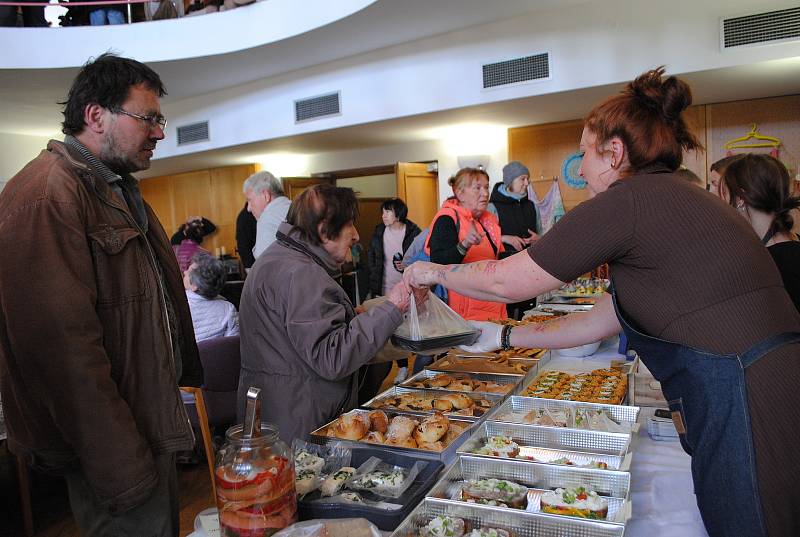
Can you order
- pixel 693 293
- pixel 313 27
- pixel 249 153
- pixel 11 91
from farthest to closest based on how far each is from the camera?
1. pixel 249 153
2. pixel 11 91
3. pixel 313 27
4. pixel 693 293

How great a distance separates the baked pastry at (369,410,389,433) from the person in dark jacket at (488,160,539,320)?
3.18 m

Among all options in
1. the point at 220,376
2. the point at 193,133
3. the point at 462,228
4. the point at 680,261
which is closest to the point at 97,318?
the point at 680,261

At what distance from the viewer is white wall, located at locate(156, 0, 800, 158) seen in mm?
4484

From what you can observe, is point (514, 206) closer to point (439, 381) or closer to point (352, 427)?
point (439, 381)

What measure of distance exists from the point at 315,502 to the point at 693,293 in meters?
0.84

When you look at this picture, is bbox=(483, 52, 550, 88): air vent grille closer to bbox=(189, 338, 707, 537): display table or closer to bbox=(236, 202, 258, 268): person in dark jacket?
bbox=(236, 202, 258, 268): person in dark jacket

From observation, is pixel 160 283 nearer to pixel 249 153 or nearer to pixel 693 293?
pixel 693 293

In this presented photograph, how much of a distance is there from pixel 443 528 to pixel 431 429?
424 mm

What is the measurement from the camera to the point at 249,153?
8141mm

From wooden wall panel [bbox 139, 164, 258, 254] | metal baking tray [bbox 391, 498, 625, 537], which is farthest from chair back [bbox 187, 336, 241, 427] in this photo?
wooden wall panel [bbox 139, 164, 258, 254]

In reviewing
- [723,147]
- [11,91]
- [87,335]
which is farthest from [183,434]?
[11,91]

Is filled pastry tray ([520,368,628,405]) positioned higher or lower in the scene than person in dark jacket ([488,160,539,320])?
lower

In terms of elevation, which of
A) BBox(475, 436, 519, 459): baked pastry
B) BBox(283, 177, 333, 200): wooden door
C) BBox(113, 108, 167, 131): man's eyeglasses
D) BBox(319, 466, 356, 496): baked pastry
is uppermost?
BBox(283, 177, 333, 200): wooden door

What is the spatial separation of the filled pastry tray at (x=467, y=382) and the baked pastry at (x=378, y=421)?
1.18 feet
